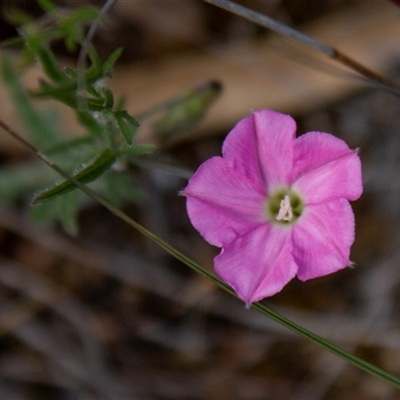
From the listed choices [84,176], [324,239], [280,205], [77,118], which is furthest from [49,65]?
[324,239]

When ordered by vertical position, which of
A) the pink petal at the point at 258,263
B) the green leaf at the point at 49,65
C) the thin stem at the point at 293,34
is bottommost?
the pink petal at the point at 258,263

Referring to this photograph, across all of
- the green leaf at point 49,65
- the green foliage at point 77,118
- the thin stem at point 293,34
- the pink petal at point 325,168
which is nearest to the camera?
the pink petal at point 325,168

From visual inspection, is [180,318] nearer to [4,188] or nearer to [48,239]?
[48,239]

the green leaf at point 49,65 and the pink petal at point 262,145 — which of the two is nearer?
the pink petal at point 262,145

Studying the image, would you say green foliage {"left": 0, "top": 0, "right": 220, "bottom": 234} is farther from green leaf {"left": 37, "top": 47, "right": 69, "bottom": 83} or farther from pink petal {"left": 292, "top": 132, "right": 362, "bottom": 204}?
pink petal {"left": 292, "top": 132, "right": 362, "bottom": 204}

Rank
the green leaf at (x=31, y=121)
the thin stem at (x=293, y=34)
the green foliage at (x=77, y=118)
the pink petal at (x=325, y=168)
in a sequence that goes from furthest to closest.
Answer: the green leaf at (x=31, y=121) → the thin stem at (x=293, y=34) → the green foliage at (x=77, y=118) → the pink petal at (x=325, y=168)

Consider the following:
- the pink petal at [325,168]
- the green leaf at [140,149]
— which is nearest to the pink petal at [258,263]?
the pink petal at [325,168]

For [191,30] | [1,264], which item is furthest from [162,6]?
[1,264]

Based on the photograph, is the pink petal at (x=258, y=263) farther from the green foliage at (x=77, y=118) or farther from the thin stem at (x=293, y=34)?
the thin stem at (x=293, y=34)
